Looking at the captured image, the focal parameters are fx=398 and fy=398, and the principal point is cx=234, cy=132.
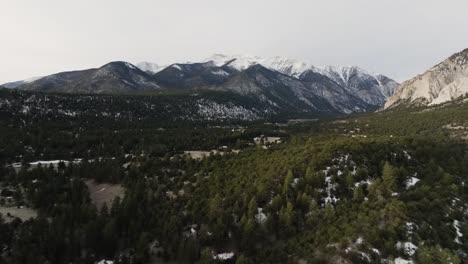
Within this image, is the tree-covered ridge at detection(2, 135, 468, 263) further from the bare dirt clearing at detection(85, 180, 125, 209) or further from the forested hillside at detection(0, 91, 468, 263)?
the bare dirt clearing at detection(85, 180, 125, 209)

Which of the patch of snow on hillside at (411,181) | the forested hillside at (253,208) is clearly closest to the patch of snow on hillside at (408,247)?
the forested hillside at (253,208)

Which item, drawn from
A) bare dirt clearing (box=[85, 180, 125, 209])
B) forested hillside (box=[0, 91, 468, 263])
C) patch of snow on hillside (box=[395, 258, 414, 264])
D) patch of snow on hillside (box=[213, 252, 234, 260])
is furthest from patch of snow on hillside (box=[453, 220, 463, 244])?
bare dirt clearing (box=[85, 180, 125, 209])

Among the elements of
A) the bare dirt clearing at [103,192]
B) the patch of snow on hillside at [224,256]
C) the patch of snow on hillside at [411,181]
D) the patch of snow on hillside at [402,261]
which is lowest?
the patch of snow on hillside at [224,256]

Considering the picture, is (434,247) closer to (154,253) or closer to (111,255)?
(154,253)

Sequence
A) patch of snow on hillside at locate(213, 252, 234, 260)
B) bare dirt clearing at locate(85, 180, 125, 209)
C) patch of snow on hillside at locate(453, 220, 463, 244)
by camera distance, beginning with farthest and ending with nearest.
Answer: bare dirt clearing at locate(85, 180, 125, 209), patch of snow on hillside at locate(213, 252, 234, 260), patch of snow on hillside at locate(453, 220, 463, 244)

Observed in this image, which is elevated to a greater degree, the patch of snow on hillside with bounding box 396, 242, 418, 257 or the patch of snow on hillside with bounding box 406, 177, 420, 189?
the patch of snow on hillside with bounding box 406, 177, 420, 189

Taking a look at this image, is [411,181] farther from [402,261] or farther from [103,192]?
[103,192]

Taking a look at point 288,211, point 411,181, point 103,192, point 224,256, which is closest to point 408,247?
point 288,211

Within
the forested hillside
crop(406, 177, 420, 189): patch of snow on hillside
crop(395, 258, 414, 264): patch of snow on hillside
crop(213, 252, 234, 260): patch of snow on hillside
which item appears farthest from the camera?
crop(406, 177, 420, 189): patch of snow on hillside

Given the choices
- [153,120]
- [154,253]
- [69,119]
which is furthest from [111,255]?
[153,120]

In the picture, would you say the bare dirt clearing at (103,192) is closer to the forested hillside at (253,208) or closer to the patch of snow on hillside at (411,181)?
the forested hillside at (253,208)

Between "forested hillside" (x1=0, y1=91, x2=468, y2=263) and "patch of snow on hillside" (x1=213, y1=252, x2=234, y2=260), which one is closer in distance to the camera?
"forested hillside" (x1=0, y1=91, x2=468, y2=263)
